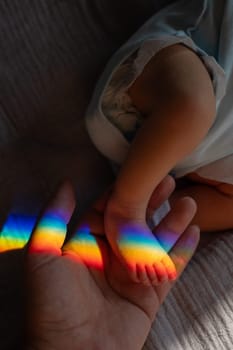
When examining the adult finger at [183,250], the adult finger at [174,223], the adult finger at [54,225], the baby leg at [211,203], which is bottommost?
the baby leg at [211,203]

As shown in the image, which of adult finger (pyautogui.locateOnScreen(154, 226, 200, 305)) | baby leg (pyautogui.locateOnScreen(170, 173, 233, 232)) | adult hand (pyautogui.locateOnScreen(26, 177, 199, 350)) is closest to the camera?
adult hand (pyautogui.locateOnScreen(26, 177, 199, 350))

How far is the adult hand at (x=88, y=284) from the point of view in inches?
26.4

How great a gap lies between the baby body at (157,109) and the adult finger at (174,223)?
1.2 inches

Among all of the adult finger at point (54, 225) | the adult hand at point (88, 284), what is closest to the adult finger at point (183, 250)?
the adult hand at point (88, 284)

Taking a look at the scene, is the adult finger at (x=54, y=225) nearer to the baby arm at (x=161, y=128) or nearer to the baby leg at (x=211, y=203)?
the baby arm at (x=161, y=128)

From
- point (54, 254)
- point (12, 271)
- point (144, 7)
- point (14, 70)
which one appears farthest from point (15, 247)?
point (144, 7)

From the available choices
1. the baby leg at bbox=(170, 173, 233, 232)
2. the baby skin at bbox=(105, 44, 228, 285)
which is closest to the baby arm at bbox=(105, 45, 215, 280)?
the baby skin at bbox=(105, 44, 228, 285)

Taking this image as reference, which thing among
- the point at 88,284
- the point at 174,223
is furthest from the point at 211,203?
the point at 88,284

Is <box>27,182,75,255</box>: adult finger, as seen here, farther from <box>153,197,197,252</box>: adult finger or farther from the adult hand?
<box>153,197,197,252</box>: adult finger

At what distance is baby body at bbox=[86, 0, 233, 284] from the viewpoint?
0.73 m

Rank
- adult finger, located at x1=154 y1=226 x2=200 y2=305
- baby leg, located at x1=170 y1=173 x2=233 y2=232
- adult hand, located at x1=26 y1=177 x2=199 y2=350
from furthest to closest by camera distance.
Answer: baby leg, located at x1=170 y1=173 x2=233 y2=232
adult finger, located at x1=154 y1=226 x2=200 y2=305
adult hand, located at x1=26 y1=177 x2=199 y2=350

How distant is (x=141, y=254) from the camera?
2.44 feet

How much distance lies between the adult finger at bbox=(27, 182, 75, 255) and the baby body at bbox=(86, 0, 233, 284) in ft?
0.19

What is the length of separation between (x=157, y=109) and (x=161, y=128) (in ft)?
0.09
